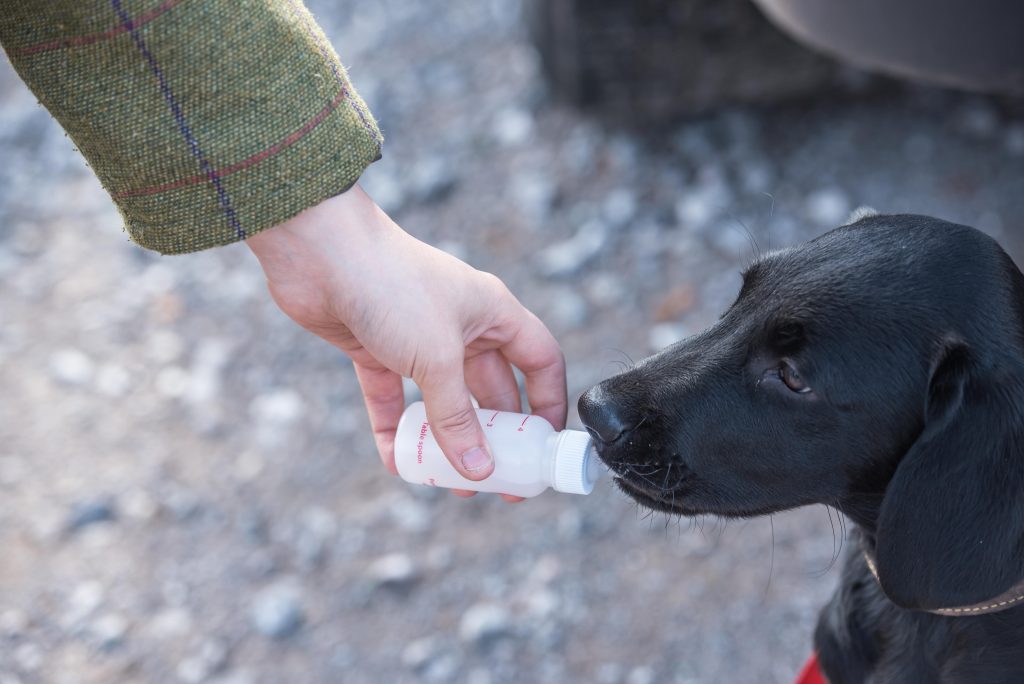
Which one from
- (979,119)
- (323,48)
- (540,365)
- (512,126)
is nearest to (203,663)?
(540,365)

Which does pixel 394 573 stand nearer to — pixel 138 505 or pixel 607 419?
pixel 138 505

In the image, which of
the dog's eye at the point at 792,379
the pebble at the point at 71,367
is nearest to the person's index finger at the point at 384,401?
the dog's eye at the point at 792,379

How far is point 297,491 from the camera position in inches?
132

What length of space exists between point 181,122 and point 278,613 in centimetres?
180

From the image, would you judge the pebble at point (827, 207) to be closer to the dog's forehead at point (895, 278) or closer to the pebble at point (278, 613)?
the dog's forehead at point (895, 278)

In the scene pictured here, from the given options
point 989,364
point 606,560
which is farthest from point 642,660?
point 989,364

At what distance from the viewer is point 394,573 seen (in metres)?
3.07

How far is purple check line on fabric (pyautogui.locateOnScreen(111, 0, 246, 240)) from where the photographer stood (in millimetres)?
1525

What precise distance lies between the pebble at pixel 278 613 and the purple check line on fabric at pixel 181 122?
167 centimetres

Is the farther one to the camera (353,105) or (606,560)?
(606,560)

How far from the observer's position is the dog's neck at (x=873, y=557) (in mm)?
1719

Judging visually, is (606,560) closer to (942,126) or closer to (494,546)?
(494,546)

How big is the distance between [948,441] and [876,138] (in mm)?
2807

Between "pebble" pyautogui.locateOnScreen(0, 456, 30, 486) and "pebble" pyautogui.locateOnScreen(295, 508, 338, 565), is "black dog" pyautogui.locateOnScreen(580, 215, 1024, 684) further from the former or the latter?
"pebble" pyautogui.locateOnScreen(0, 456, 30, 486)
